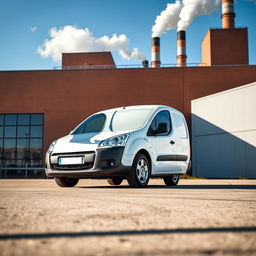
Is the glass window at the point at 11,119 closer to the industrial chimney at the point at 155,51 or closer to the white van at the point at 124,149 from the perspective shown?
Result: the industrial chimney at the point at 155,51

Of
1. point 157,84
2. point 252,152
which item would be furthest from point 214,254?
point 157,84

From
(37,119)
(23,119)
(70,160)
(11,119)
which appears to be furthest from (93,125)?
(11,119)

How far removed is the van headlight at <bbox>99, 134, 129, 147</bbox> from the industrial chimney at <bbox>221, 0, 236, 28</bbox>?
33572 mm

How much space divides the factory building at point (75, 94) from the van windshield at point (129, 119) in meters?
20.9

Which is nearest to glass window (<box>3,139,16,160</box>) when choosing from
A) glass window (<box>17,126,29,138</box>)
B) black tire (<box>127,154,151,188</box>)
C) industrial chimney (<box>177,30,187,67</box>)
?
glass window (<box>17,126,29,138</box>)

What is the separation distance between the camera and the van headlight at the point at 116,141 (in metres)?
7.12

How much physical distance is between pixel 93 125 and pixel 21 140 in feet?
78.6

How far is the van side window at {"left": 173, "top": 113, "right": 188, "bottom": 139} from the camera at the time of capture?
29.0 feet

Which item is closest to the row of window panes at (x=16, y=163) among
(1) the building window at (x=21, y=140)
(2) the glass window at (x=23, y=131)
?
(1) the building window at (x=21, y=140)

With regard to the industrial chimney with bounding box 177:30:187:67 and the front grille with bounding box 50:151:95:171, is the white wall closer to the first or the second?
the front grille with bounding box 50:151:95:171

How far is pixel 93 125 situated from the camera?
845 centimetres

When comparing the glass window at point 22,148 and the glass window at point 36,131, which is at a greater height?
the glass window at point 36,131

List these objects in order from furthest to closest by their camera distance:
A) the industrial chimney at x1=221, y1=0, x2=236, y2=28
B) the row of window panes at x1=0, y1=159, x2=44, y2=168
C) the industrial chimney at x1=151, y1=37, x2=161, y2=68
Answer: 1. the industrial chimney at x1=151, y1=37, x2=161, y2=68
2. the industrial chimney at x1=221, y1=0, x2=236, y2=28
3. the row of window panes at x1=0, y1=159, x2=44, y2=168

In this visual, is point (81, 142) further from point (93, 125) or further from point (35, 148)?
point (35, 148)
